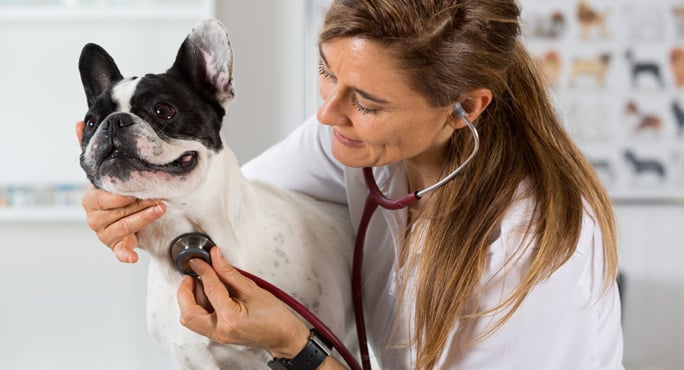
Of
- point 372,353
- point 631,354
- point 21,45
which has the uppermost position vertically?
point 21,45

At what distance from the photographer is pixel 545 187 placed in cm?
105

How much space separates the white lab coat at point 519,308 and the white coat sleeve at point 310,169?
7 cm

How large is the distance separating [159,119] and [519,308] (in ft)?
1.72

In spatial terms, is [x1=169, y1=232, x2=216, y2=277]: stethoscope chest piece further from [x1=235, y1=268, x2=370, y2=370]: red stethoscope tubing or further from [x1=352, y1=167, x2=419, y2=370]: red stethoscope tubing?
[x1=352, y1=167, x2=419, y2=370]: red stethoscope tubing

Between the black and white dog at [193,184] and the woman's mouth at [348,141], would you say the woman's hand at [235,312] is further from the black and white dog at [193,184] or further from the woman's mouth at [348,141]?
the woman's mouth at [348,141]

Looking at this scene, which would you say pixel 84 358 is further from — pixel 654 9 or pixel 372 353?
pixel 654 9

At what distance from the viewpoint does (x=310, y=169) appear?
50.7 inches

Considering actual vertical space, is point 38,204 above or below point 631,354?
above

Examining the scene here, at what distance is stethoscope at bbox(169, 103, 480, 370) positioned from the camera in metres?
0.96

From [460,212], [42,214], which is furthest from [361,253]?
[42,214]

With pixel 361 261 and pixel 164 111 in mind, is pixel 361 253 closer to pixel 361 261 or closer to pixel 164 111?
pixel 361 261

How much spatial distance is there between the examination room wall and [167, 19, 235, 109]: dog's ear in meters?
1.42

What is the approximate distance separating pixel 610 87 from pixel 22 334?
2225mm

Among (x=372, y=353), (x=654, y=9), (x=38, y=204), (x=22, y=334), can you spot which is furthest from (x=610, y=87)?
(x=22, y=334)
